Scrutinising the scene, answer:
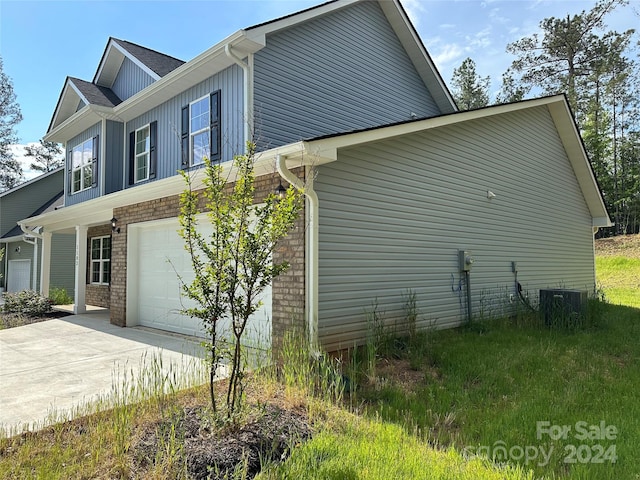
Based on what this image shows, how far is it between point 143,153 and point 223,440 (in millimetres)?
9413

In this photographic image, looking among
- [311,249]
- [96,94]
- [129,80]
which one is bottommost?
[311,249]

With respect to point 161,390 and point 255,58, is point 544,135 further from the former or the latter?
point 161,390

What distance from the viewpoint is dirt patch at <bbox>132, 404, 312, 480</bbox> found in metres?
3.07

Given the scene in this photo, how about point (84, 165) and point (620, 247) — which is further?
point (620, 247)

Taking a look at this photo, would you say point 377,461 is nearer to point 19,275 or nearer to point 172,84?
point 172,84

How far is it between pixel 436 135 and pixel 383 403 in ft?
18.9

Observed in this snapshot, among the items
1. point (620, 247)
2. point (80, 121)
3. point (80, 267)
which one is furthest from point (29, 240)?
point (620, 247)

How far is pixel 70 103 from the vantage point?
13812 millimetres

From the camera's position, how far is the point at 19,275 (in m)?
20.4

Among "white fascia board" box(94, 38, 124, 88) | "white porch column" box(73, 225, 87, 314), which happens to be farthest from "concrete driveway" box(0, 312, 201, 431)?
"white fascia board" box(94, 38, 124, 88)

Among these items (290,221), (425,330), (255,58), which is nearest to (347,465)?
(290,221)

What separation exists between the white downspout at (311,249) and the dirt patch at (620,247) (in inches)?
928

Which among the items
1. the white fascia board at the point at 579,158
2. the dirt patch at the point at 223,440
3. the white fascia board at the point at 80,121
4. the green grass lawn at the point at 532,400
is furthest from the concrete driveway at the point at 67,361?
the white fascia board at the point at 579,158

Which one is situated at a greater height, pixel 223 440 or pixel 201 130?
pixel 201 130
